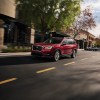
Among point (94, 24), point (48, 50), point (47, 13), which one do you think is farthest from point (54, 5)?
point (94, 24)

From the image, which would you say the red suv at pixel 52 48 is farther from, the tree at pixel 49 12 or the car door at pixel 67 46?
the tree at pixel 49 12

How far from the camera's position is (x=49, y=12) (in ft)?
107

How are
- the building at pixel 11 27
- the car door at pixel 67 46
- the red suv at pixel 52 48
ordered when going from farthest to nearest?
the building at pixel 11 27
the car door at pixel 67 46
the red suv at pixel 52 48

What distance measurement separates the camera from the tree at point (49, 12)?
32531 millimetres

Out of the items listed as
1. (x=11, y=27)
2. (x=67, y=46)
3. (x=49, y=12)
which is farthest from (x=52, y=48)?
(x=11, y=27)

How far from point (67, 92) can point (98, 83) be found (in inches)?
87.4

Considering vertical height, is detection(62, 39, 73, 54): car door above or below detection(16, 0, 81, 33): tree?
below

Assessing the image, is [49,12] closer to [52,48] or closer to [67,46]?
[67,46]

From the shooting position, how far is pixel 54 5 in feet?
106

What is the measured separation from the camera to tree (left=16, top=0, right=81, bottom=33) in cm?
3253

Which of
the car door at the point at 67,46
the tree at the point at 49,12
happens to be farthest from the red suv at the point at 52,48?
the tree at the point at 49,12

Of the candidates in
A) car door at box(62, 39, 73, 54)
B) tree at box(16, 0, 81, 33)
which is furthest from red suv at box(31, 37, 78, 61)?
tree at box(16, 0, 81, 33)

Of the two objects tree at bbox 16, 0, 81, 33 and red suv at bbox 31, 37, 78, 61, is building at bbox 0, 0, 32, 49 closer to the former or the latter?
tree at bbox 16, 0, 81, 33

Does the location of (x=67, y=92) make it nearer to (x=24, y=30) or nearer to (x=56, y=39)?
(x=56, y=39)
